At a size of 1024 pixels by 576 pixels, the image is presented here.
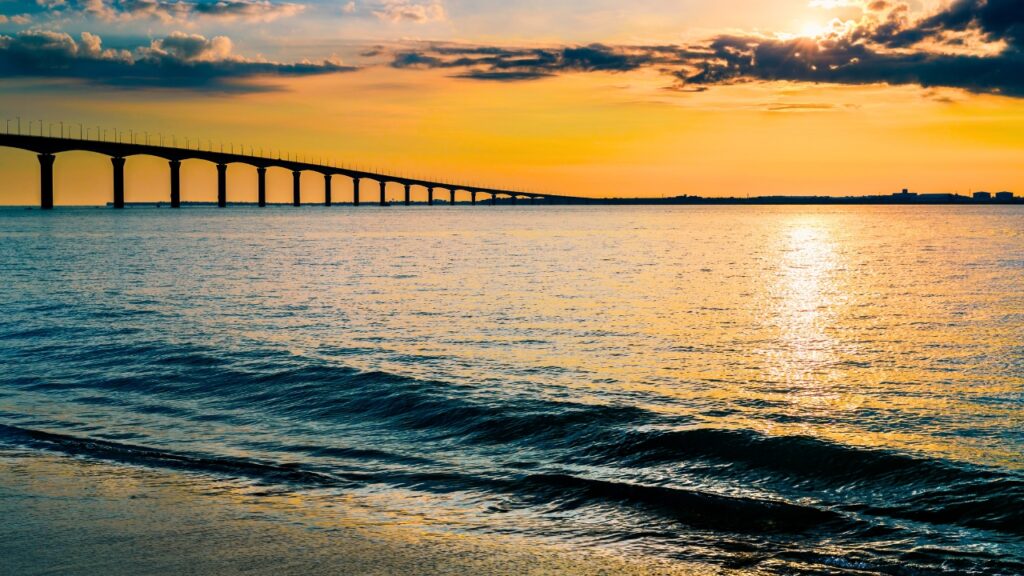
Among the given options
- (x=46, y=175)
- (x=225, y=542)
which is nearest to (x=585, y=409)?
(x=225, y=542)

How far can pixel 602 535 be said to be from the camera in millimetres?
8031

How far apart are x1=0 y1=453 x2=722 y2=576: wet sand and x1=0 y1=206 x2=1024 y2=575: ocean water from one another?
1.50 ft

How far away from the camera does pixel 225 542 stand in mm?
7516

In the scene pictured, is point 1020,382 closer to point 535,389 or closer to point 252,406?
point 535,389

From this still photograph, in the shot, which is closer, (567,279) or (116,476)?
(116,476)

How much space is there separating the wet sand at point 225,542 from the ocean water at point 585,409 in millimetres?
456

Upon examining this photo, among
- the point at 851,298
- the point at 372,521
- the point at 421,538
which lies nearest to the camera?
the point at 421,538

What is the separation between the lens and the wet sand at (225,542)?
6.95 metres

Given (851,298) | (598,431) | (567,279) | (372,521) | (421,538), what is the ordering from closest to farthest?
(421,538) < (372,521) < (598,431) < (851,298) < (567,279)

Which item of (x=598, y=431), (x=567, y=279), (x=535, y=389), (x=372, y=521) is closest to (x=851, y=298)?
(x=567, y=279)

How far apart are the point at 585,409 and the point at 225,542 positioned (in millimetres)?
6869

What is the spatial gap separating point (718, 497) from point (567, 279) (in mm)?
28467

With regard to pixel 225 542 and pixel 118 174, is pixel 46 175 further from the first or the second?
pixel 225 542

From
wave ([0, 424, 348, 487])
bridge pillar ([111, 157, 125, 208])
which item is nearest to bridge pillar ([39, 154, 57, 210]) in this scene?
bridge pillar ([111, 157, 125, 208])
